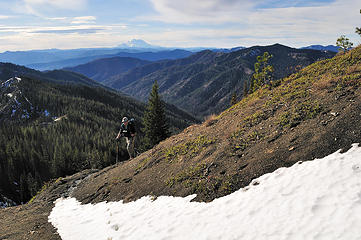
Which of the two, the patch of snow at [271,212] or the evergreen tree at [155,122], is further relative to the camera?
the evergreen tree at [155,122]

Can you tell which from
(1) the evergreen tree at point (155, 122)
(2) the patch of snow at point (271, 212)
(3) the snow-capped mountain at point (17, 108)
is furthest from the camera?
(3) the snow-capped mountain at point (17, 108)

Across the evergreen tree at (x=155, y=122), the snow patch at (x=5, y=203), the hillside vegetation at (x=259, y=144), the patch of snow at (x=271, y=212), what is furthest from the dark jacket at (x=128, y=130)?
the snow patch at (x=5, y=203)

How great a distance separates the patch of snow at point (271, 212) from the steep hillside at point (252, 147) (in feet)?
2.17

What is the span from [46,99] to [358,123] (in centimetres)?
22778

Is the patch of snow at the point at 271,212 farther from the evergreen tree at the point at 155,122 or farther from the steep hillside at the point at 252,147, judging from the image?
the evergreen tree at the point at 155,122

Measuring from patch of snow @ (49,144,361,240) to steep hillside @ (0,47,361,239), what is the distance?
2.17ft

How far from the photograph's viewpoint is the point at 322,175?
6.70 m

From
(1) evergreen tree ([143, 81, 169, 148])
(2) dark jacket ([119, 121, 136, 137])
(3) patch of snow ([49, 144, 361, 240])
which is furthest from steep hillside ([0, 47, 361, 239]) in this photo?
(1) evergreen tree ([143, 81, 169, 148])

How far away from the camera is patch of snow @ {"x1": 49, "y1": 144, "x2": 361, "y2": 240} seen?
518cm

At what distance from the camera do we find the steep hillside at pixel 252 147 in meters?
8.62

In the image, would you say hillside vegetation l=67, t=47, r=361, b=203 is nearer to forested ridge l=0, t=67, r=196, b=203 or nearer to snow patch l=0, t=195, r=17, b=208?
forested ridge l=0, t=67, r=196, b=203

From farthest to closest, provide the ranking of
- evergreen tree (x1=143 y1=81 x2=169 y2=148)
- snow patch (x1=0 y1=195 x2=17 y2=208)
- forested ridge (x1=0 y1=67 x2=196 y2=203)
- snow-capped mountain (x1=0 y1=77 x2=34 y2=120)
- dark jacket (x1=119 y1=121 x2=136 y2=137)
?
snow-capped mountain (x1=0 y1=77 x2=34 y2=120) → forested ridge (x1=0 y1=67 x2=196 y2=203) → snow patch (x1=0 y1=195 x2=17 y2=208) → evergreen tree (x1=143 y1=81 x2=169 y2=148) → dark jacket (x1=119 y1=121 x2=136 y2=137)

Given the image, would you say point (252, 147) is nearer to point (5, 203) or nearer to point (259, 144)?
point (259, 144)

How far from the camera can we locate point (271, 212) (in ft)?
20.4
